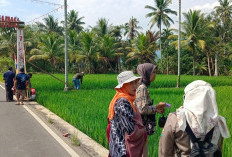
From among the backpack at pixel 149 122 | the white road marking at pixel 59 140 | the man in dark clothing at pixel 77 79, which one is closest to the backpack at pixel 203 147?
the backpack at pixel 149 122

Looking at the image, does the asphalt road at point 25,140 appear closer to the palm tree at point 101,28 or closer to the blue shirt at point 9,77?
the blue shirt at point 9,77

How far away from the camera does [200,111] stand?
1.87 m

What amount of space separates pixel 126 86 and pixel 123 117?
1.11ft

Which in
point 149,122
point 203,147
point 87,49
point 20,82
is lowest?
point 149,122

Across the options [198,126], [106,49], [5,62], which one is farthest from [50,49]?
[198,126]

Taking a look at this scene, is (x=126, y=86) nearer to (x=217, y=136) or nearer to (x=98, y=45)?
(x=217, y=136)

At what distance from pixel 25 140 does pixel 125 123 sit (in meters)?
3.80

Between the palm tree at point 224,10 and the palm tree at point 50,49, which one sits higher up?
the palm tree at point 224,10

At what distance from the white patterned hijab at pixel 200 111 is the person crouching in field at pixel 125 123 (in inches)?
28.2

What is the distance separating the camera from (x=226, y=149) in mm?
4277

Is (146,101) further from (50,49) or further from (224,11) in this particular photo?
(224,11)

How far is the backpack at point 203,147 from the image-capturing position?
6.18 ft

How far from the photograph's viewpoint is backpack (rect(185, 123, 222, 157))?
1.88m

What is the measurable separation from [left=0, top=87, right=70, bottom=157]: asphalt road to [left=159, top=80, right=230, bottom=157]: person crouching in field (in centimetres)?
314
